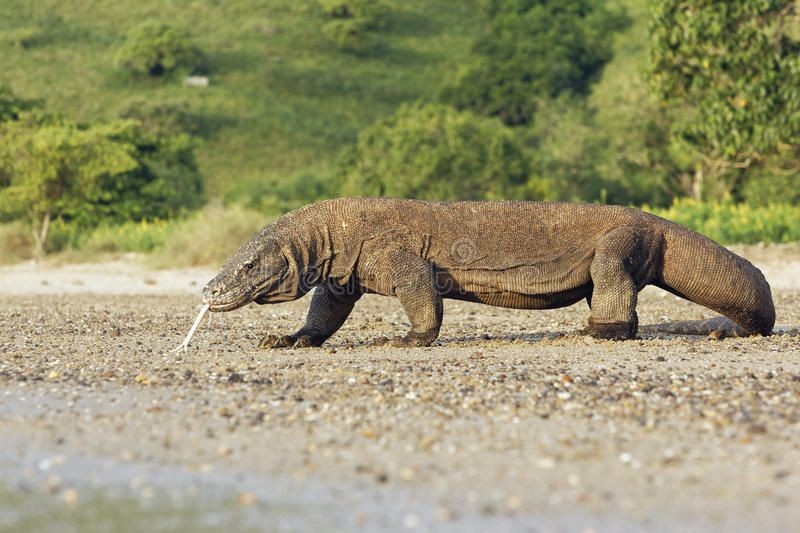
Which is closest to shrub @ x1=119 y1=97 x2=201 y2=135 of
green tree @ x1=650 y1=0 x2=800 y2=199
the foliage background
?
the foliage background

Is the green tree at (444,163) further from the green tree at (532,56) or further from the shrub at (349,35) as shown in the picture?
the shrub at (349,35)

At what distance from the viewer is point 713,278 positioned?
34.7 feet

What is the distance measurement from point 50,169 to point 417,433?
2295cm

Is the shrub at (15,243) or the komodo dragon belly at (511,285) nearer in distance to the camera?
the komodo dragon belly at (511,285)

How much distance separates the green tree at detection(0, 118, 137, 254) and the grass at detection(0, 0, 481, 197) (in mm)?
21196

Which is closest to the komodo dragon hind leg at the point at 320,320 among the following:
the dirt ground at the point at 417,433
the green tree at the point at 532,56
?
the dirt ground at the point at 417,433

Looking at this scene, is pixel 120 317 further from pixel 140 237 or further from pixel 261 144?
pixel 261 144

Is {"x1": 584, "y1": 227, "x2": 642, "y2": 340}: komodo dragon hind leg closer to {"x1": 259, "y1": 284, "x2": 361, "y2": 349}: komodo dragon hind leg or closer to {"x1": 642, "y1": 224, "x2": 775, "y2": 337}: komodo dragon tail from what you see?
{"x1": 642, "y1": 224, "x2": 775, "y2": 337}: komodo dragon tail

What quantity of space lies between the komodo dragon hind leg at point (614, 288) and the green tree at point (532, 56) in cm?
4906

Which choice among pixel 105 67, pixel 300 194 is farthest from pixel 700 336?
pixel 105 67

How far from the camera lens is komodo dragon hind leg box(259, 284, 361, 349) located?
10.6 m

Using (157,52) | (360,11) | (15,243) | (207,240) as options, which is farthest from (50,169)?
(360,11)

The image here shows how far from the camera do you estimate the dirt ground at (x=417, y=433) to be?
541 cm

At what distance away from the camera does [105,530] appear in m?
5.32
